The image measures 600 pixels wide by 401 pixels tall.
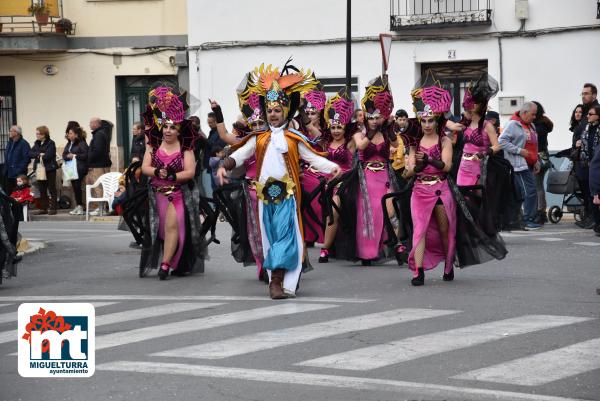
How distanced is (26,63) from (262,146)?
1973cm

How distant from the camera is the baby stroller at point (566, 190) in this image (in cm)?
2125

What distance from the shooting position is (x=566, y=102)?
2702cm

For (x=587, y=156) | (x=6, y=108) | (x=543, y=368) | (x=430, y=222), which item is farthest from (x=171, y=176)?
(x=6, y=108)

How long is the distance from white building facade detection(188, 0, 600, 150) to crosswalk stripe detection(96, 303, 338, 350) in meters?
16.2

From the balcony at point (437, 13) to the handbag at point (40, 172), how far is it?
300 inches

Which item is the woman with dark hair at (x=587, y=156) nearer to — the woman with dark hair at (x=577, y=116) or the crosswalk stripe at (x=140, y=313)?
the woman with dark hair at (x=577, y=116)

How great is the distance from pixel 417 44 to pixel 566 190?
25.0 ft

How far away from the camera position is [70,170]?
2769 cm

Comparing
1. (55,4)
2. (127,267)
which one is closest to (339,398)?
(127,267)

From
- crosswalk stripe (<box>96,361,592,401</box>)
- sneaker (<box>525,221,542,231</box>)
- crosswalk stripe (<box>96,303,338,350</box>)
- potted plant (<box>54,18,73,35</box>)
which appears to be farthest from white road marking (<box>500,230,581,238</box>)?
potted plant (<box>54,18,73,35</box>)

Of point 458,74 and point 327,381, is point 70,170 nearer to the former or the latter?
point 458,74

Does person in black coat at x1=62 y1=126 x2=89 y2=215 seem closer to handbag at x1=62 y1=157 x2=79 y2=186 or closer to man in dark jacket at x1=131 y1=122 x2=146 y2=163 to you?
handbag at x1=62 y1=157 x2=79 y2=186

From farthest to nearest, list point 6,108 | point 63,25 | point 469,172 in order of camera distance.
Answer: point 6,108, point 63,25, point 469,172
